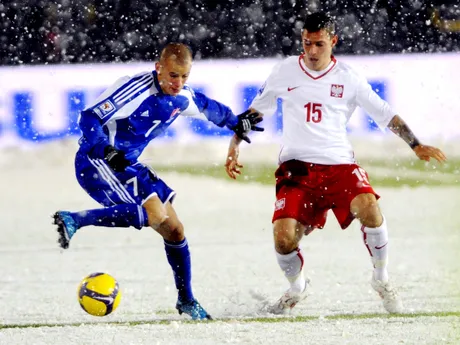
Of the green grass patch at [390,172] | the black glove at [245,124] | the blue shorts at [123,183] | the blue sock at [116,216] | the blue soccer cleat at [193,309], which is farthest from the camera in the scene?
the green grass patch at [390,172]

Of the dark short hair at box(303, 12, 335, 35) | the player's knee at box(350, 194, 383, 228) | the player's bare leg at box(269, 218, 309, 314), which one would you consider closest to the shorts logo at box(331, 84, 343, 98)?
the dark short hair at box(303, 12, 335, 35)

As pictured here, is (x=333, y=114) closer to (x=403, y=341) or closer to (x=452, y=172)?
(x=403, y=341)

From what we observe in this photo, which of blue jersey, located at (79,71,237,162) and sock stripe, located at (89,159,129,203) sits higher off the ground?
blue jersey, located at (79,71,237,162)

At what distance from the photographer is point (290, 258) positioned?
5875 millimetres

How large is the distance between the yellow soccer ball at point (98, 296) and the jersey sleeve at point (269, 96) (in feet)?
4.59

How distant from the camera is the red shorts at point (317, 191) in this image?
584 cm

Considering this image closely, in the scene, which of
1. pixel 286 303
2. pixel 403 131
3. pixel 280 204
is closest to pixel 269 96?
pixel 280 204

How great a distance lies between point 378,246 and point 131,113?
60.1 inches

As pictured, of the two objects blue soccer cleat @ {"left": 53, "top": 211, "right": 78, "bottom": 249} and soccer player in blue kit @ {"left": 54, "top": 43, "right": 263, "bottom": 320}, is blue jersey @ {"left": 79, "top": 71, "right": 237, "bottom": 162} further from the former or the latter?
blue soccer cleat @ {"left": 53, "top": 211, "right": 78, "bottom": 249}

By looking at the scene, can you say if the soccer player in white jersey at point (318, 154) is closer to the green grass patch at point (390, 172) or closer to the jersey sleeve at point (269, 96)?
the jersey sleeve at point (269, 96)

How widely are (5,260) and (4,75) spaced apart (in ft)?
21.7

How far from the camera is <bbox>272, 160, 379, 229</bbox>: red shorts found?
5836 mm

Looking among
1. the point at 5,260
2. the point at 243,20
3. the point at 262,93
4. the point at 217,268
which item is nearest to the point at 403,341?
the point at 262,93

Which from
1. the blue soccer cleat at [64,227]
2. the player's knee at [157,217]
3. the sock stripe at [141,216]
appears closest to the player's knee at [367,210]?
the player's knee at [157,217]
